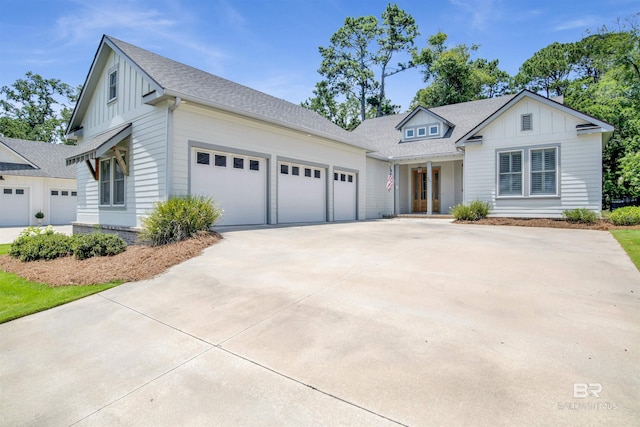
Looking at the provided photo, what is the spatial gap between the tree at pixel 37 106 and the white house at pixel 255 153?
3422 cm

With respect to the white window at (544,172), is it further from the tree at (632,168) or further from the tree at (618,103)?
the tree at (618,103)

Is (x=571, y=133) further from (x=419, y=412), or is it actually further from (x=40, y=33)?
(x=40, y=33)

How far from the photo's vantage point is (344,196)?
15250 mm

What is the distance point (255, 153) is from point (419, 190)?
38.3 feet

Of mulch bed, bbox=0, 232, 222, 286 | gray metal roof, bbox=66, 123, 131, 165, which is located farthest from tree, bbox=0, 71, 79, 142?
mulch bed, bbox=0, 232, 222, 286

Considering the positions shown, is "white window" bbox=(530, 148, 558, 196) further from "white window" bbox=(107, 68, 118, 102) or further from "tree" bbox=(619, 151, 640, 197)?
"white window" bbox=(107, 68, 118, 102)

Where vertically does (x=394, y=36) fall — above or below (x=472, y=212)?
above

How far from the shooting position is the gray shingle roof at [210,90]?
355 inches

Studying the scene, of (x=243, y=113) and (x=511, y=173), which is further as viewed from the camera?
(x=511, y=173)

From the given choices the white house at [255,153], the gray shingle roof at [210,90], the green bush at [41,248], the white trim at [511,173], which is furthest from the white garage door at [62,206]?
the white trim at [511,173]

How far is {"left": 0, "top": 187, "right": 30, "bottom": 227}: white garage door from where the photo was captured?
63.7 ft

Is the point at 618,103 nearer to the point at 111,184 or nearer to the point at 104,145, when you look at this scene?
the point at 104,145

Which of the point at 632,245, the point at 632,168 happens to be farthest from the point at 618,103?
the point at 632,245

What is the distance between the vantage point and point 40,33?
12992 mm
